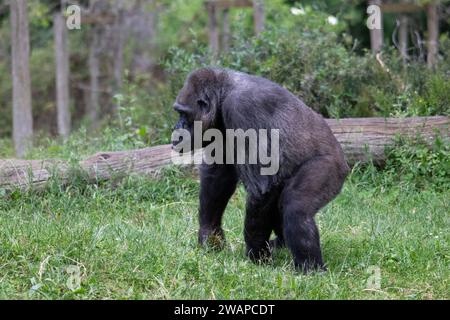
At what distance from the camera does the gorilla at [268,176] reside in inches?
182

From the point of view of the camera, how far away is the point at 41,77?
16.6 metres

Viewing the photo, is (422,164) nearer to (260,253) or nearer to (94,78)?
(260,253)

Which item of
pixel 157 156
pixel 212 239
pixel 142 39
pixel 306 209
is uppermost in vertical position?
pixel 142 39

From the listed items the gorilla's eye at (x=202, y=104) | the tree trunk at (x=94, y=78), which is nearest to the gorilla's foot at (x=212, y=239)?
the gorilla's eye at (x=202, y=104)

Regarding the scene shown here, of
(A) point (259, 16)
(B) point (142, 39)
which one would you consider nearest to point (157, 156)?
(A) point (259, 16)

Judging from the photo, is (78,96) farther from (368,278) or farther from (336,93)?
(368,278)

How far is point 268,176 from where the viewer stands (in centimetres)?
477

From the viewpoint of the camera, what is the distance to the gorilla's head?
16.9 feet

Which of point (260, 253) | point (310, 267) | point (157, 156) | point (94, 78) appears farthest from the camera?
point (94, 78)

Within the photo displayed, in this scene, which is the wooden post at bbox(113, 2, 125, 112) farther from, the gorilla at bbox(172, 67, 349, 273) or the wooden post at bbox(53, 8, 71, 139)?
the gorilla at bbox(172, 67, 349, 273)

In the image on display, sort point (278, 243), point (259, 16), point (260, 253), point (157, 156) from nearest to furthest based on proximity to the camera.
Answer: point (260, 253) < point (278, 243) < point (157, 156) < point (259, 16)

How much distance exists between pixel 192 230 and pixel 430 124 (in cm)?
300

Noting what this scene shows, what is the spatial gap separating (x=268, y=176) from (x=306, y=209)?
14.1 inches
